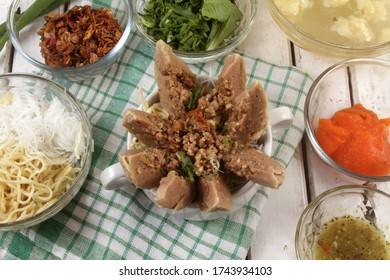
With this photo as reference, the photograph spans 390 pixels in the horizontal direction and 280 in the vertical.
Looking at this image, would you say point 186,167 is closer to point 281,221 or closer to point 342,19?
point 281,221

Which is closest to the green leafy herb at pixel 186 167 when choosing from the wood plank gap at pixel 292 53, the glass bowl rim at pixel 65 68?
the glass bowl rim at pixel 65 68

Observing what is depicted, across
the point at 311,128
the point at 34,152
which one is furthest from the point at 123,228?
the point at 311,128

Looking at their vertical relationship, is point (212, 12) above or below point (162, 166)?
above

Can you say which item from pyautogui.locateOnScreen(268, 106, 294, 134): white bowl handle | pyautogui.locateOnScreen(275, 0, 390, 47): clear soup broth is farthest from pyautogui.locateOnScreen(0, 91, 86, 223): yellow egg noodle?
pyautogui.locateOnScreen(275, 0, 390, 47): clear soup broth

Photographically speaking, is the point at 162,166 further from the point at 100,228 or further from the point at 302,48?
the point at 302,48

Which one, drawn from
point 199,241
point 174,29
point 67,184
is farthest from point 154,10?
point 199,241
